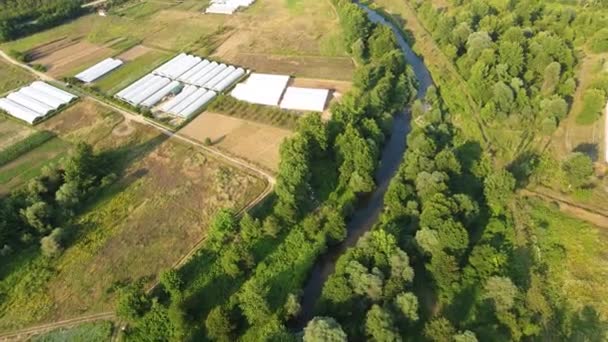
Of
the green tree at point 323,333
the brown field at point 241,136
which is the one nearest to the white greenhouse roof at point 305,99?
the brown field at point 241,136

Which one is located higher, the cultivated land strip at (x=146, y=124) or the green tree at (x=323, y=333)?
the green tree at (x=323, y=333)

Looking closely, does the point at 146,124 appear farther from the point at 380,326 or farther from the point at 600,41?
the point at 600,41

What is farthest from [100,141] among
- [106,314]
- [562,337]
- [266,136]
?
[562,337]

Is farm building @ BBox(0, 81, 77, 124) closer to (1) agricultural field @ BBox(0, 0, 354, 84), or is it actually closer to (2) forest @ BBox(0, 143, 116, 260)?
(1) agricultural field @ BBox(0, 0, 354, 84)

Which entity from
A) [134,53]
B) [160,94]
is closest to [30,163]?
[160,94]

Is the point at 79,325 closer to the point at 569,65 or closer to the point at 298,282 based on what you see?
the point at 298,282

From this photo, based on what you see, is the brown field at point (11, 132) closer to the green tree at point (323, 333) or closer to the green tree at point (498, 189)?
the green tree at point (323, 333)
